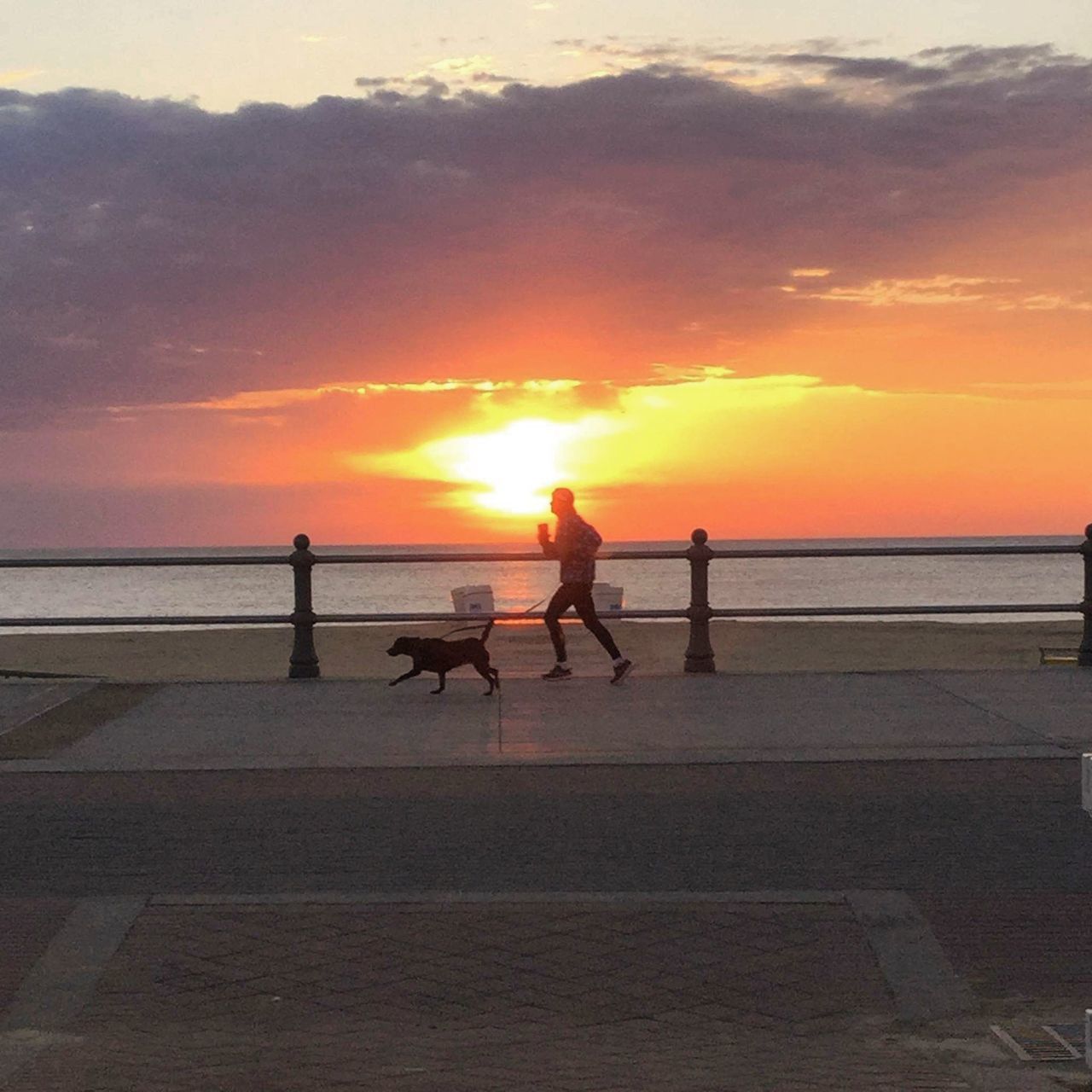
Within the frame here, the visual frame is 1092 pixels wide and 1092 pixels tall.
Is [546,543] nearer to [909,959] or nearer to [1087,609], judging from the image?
[1087,609]

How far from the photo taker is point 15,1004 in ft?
21.3

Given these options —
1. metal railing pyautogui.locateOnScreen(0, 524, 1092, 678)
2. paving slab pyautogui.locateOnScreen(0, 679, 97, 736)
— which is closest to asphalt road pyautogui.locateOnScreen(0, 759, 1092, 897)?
paving slab pyautogui.locateOnScreen(0, 679, 97, 736)

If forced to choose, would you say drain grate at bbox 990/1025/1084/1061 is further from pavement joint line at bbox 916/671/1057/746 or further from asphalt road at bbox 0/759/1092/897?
pavement joint line at bbox 916/671/1057/746

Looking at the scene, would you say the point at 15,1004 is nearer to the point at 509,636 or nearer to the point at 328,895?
the point at 328,895

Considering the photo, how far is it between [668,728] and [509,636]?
2452cm

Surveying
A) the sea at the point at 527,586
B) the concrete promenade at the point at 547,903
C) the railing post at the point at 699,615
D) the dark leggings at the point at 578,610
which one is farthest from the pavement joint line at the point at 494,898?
the sea at the point at 527,586

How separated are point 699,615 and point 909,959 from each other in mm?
9969

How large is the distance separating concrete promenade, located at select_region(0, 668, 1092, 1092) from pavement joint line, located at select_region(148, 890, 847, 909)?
1.0 inches

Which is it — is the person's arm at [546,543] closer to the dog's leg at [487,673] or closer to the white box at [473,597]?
the dog's leg at [487,673]

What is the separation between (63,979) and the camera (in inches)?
A: 267

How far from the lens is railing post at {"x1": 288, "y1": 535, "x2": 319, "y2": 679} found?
16656 mm

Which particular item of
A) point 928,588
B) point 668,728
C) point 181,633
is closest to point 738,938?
point 668,728

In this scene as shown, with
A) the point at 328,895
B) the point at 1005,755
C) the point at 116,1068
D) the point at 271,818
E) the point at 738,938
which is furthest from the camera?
the point at 1005,755

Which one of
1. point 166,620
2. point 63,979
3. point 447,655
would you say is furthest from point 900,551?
point 63,979
